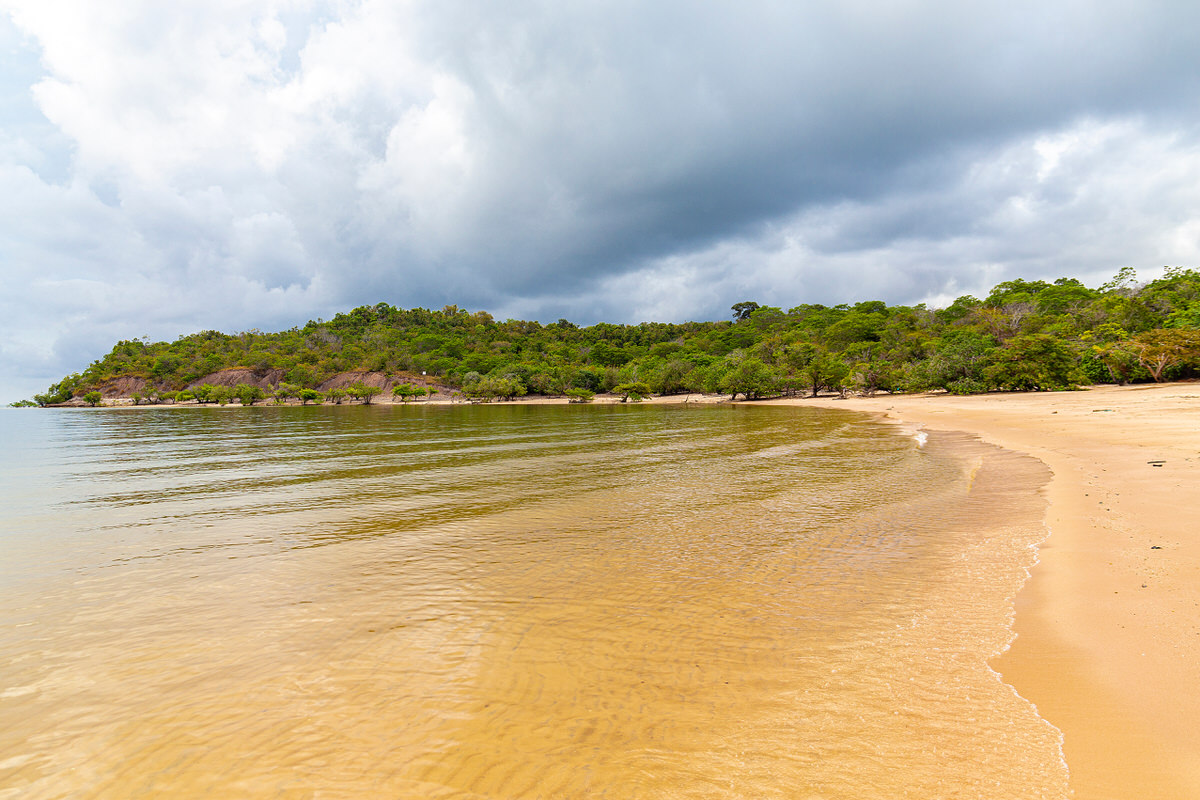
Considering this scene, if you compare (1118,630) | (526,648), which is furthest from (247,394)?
→ (1118,630)

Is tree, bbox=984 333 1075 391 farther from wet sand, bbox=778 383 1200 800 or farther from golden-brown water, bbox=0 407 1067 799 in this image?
golden-brown water, bbox=0 407 1067 799

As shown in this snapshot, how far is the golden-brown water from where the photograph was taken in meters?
3.96

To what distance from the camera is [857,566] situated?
829 cm

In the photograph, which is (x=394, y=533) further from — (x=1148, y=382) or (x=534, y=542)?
(x=1148, y=382)

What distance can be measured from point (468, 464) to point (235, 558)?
38.5ft

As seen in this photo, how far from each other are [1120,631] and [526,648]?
6.63 metres

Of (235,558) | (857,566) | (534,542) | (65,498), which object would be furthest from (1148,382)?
(65,498)

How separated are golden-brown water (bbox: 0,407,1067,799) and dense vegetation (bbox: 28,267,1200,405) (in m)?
57.2

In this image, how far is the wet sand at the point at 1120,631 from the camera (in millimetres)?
3641

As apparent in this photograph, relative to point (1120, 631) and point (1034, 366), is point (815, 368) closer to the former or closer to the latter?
point (1034, 366)

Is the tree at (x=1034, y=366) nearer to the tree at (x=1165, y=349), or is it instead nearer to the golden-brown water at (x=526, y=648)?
the tree at (x=1165, y=349)

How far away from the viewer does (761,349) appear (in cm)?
10256

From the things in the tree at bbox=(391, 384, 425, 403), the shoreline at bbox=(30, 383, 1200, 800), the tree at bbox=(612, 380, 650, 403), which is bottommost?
the shoreline at bbox=(30, 383, 1200, 800)

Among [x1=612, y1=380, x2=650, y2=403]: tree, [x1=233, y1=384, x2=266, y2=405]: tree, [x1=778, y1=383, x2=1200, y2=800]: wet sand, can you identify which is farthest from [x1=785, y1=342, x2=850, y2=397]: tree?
[x1=233, y1=384, x2=266, y2=405]: tree
